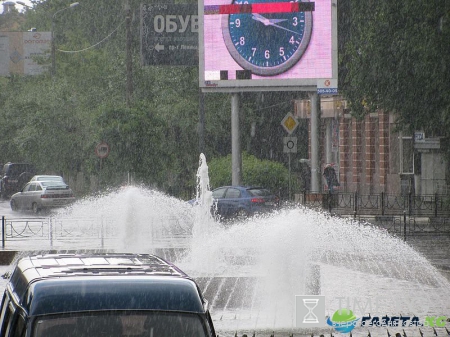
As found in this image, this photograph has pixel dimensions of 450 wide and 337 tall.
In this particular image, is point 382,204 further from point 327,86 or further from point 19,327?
point 19,327

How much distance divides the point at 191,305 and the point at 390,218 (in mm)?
25539

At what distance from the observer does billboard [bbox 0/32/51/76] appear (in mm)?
58469

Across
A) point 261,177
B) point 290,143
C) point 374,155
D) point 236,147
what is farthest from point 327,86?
point 374,155

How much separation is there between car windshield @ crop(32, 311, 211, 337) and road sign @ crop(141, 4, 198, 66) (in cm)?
3489

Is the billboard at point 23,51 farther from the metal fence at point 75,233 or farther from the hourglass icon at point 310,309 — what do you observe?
the hourglass icon at point 310,309

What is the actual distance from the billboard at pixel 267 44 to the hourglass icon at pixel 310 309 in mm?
21093

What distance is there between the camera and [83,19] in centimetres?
7906

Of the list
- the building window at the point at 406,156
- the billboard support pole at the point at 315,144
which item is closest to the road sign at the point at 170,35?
the billboard support pole at the point at 315,144

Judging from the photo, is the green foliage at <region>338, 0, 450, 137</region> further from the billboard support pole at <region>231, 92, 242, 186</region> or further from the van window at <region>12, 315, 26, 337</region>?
the van window at <region>12, 315, 26, 337</region>

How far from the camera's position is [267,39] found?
113 ft

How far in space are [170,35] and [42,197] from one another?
8.49 meters

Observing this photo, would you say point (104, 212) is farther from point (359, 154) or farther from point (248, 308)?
point (359, 154)

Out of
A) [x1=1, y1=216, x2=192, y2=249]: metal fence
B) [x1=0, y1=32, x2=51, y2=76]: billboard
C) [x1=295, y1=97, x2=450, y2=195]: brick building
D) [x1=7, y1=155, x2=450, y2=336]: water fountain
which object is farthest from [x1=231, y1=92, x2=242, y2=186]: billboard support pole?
[x1=0, y1=32, x2=51, y2=76]: billboard

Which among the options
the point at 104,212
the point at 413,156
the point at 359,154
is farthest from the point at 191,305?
the point at 359,154
